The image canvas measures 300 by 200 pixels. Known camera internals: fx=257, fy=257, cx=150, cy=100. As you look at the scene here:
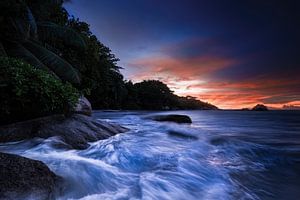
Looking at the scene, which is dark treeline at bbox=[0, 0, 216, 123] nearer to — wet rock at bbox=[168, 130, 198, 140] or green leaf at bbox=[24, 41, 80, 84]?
green leaf at bbox=[24, 41, 80, 84]

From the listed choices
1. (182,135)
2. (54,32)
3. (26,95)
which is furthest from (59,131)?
(54,32)

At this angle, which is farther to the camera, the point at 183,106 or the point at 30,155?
the point at 183,106

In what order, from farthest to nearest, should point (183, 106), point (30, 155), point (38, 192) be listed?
1. point (183, 106)
2. point (30, 155)
3. point (38, 192)

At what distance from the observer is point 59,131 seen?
17.5ft

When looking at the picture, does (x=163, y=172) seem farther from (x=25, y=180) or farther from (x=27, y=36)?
(x=27, y=36)

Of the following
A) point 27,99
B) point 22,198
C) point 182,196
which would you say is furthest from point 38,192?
point 27,99

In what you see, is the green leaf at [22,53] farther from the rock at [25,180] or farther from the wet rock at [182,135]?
the rock at [25,180]

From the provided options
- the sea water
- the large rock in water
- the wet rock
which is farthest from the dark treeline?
the wet rock

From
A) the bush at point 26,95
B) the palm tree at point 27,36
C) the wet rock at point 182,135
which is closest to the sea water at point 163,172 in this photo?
the bush at point 26,95

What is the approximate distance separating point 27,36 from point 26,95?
710 cm

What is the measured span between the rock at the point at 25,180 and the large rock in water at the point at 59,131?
2.08m

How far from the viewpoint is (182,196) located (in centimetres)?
323

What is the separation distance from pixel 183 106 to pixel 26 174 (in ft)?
276

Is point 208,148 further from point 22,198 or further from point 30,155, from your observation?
point 22,198
